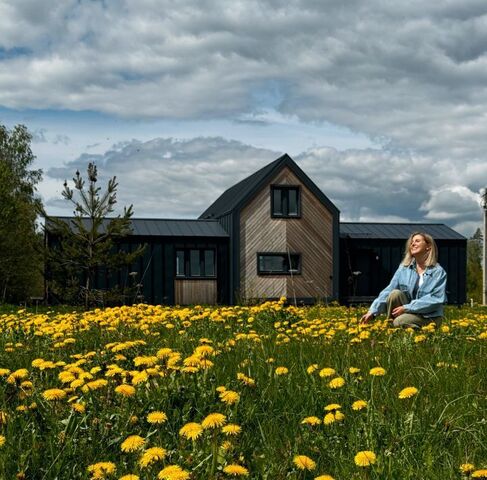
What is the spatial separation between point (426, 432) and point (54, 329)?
4532 mm

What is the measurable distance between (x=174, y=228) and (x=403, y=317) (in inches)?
796

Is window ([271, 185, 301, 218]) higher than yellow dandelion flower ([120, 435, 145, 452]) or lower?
higher

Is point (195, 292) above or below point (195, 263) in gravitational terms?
below

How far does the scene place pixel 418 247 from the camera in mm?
7520

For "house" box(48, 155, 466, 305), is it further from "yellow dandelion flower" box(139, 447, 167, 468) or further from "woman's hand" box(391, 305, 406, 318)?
"yellow dandelion flower" box(139, 447, 167, 468)

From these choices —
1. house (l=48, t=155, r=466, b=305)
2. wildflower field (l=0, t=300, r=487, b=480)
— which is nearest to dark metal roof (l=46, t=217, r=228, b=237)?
house (l=48, t=155, r=466, b=305)

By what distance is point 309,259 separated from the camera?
27.2 metres

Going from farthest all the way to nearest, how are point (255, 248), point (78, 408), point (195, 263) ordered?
point (255, 248)
point (195, 263)
point (78, 408)

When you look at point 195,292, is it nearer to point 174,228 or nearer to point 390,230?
Answer: point 174,228

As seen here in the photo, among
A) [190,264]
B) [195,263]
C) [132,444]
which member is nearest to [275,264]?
[195,263]

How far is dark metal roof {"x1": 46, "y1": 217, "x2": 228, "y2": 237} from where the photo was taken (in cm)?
2625

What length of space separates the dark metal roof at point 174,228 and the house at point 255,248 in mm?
42

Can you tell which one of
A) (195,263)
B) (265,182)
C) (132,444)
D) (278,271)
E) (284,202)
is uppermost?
(265,182)

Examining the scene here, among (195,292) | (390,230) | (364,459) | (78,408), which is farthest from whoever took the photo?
(390,230)
